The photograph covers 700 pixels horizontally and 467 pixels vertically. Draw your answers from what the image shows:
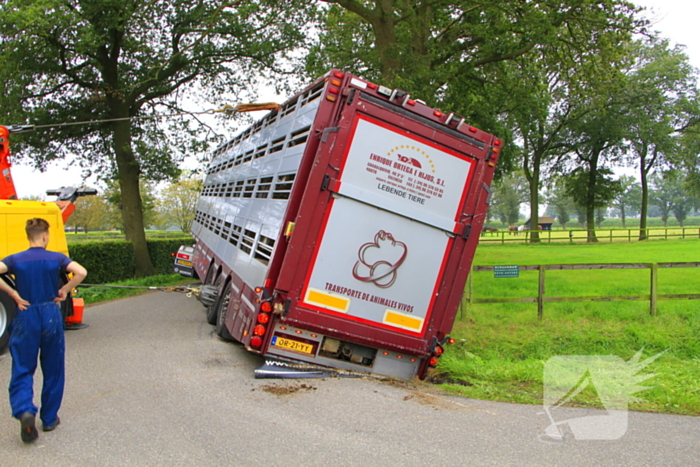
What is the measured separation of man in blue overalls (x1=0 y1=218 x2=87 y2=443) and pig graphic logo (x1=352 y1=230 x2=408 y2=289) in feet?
9.23

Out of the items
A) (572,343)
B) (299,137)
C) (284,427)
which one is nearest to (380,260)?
(299,137)

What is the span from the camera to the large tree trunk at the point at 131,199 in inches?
810

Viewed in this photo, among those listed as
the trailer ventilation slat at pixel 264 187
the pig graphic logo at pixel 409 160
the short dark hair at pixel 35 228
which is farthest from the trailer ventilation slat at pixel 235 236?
the short dark hair at pixel 35 228

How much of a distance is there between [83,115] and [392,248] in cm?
1780

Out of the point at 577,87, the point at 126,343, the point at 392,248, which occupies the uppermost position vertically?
the point at 577,87

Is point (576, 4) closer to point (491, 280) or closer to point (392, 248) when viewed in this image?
point (491, 280)

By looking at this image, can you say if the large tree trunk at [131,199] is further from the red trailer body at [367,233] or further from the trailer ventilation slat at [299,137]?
the red trailer body at [367,233]

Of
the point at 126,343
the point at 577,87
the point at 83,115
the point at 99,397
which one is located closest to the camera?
the point at 99,397

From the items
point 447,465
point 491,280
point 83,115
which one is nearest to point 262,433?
point 447,465

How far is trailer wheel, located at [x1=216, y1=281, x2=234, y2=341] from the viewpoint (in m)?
8.30

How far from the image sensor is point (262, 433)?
179 inches

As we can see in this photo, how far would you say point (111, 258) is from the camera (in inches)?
743

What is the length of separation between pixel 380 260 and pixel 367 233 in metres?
0.34

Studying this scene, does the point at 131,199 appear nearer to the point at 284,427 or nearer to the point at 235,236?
the point at 235,236
